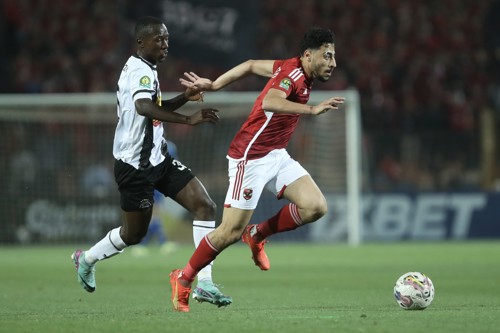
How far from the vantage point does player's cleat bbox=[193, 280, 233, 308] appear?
7.86 metres

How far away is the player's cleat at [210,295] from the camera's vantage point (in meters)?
7.86

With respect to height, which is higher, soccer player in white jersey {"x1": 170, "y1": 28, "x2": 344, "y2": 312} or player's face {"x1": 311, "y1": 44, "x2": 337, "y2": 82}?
player's face {"x1": 311, "y1": 44, "x2": 337, "y2": 82}

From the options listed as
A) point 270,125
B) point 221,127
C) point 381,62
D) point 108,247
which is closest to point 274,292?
point 108,247

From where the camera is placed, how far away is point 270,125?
331 inches

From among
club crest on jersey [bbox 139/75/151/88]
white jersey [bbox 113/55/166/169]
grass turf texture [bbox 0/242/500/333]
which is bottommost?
grass turf texture [bbox 0/242/500/333]

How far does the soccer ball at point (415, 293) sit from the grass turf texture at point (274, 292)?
0.29 feet

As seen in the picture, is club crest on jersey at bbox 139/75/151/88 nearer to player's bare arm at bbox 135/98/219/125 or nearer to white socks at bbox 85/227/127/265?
player's bare arm at bbox 135/98/219/125

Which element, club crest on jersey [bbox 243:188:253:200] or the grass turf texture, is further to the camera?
club crest on jersey [bbox 243:188:253:200]

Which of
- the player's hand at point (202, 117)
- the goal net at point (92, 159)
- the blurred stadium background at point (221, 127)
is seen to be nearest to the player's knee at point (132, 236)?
the player's hand at point (202, 117)

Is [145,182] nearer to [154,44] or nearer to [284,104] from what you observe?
[154,44]

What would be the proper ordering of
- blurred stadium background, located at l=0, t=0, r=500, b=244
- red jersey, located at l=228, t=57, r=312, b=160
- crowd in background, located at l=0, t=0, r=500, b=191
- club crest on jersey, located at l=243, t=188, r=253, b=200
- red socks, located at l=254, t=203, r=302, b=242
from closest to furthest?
1. club crest on jersey, located at l=243, t=188, r=253, b=200
2. red jersey, located at l=228, t=57, r=312, b=160
3. red socks, located at l=254, t=203, r=302, b=242
4. blurred stadium background, located at l=0, t=0, r=500, b=244
5. crowd in background, located at l=0, t=0, r=500, b=191

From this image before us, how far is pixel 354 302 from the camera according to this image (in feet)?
28.5

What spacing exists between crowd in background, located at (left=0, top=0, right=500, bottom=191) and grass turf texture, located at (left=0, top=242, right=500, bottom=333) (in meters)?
2.17

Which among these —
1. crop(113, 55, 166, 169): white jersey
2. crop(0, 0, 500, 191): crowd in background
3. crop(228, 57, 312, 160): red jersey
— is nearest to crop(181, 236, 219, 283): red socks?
crop(228, 57, 312, 160): red jersey
